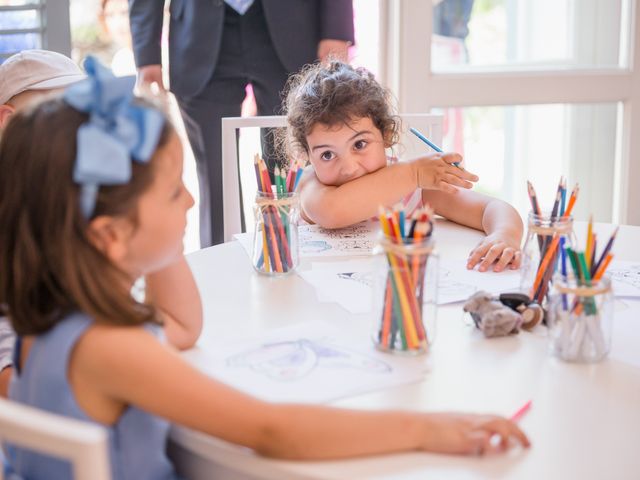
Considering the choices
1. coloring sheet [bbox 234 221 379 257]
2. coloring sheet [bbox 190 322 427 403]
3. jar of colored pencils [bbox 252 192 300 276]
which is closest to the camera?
coloring sheet [bbox 190 322 427 403]

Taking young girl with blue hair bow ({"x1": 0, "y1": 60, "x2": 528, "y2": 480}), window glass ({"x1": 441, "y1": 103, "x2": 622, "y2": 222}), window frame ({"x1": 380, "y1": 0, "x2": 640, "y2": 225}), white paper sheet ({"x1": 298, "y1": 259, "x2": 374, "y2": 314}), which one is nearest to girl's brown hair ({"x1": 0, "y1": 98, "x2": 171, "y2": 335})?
young girl with blue hair bow ({"x1": 0, "y1": 60, "x2": 528, "y2": 480})

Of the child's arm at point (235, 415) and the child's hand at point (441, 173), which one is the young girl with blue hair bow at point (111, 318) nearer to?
the child's arm at point (235, 415)

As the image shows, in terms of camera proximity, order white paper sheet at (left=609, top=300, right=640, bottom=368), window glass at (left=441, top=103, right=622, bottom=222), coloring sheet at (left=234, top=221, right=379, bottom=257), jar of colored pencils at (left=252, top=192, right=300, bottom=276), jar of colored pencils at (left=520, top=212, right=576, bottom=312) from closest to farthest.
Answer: white paper sheet at (left=609, top=300, right=640, bottom=368) → jar of colored pencils at (left=520, top=212, right=576, bottom=312) → jar of colored pencils at (left=252, top=192, right=300, bottom=276) → coloring sheet at (left=234, top=221, right=379, bottom=257) → window glass at (left=441, top=103, right=622, bottom=222)

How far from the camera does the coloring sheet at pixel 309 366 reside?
0.91 meters

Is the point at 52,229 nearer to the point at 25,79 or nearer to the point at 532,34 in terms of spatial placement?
the point at 25,79

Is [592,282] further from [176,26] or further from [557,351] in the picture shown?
[176,26]

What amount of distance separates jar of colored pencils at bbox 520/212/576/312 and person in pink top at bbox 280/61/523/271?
301 millimetres

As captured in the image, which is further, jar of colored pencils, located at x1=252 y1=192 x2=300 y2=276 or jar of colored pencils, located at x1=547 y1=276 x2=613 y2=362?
jar of colored pencils, located at x1=252 y1=192 x2=300 y2=276

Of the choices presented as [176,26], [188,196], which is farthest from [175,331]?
[176,26]

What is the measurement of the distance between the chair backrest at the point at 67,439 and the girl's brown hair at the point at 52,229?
0.69ft

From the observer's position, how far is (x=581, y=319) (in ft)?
3.27

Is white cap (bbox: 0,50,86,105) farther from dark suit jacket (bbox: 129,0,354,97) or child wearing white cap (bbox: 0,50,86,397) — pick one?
dark suit jacket (bbox: 129,0,354,97)

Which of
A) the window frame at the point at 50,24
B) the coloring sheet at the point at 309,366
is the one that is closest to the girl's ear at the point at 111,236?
the coloring sheet at the point at 309,366

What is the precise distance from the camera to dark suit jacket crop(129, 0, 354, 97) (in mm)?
2434
